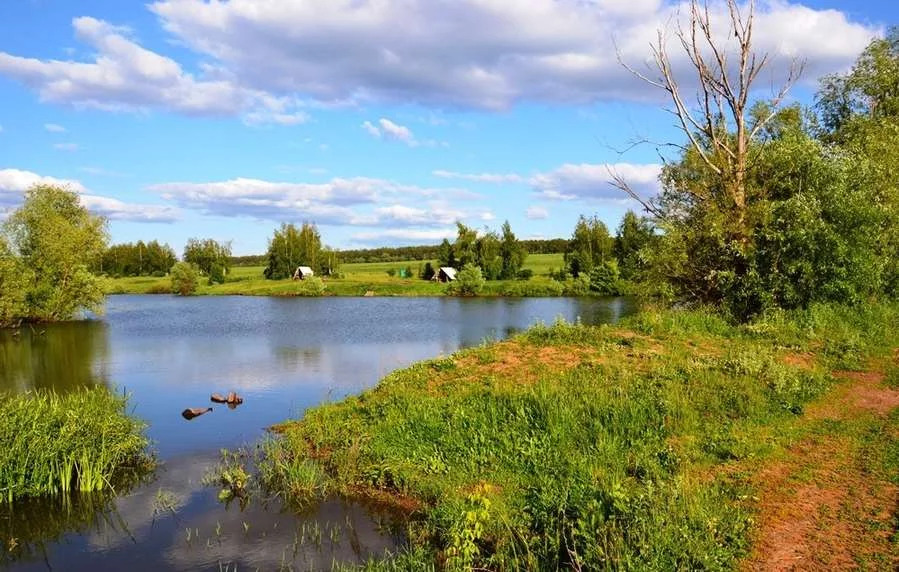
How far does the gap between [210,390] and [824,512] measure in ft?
69.1

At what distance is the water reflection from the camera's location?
25422 mm

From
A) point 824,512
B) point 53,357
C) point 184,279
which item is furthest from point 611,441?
point 184,279

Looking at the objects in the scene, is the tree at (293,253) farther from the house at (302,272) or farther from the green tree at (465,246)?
the green tree at (465,246)

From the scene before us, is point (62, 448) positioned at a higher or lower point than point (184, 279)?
lower

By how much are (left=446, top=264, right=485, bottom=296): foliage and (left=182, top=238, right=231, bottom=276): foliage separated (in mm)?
57703

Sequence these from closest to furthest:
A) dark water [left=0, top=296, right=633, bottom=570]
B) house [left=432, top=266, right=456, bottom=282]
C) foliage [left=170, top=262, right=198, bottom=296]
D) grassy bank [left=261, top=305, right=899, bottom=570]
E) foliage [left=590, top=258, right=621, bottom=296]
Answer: grassy bank [left=261, top=305, right=899, bottom=570], dark water [left=0, top=296, right=633, bottom=570], foliage [left=590, top=258, right=621, bottom=296], house [left=432, top=266, right=456, bottom=282], foliage [left=170, top=262, right=198, bottom=296]

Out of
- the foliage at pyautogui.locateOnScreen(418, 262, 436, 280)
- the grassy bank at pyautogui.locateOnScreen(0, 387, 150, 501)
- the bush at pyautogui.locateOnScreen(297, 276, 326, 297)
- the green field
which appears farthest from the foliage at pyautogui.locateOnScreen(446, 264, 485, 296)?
the grassy bank at pyautogui.locateOnScreen(0, 387, 150, 501)

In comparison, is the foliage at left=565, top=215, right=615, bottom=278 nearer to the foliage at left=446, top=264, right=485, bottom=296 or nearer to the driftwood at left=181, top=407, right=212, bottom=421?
the foliage at left=446, top=264, right=485, bottom=296

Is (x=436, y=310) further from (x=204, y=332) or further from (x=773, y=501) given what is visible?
(x=773, y=501)

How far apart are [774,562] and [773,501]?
1654 mm

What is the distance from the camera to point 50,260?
173 feet

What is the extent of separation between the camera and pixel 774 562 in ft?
25.2

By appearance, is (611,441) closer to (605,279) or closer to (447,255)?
(605,279)

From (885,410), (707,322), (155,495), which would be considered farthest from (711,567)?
(707,322)
